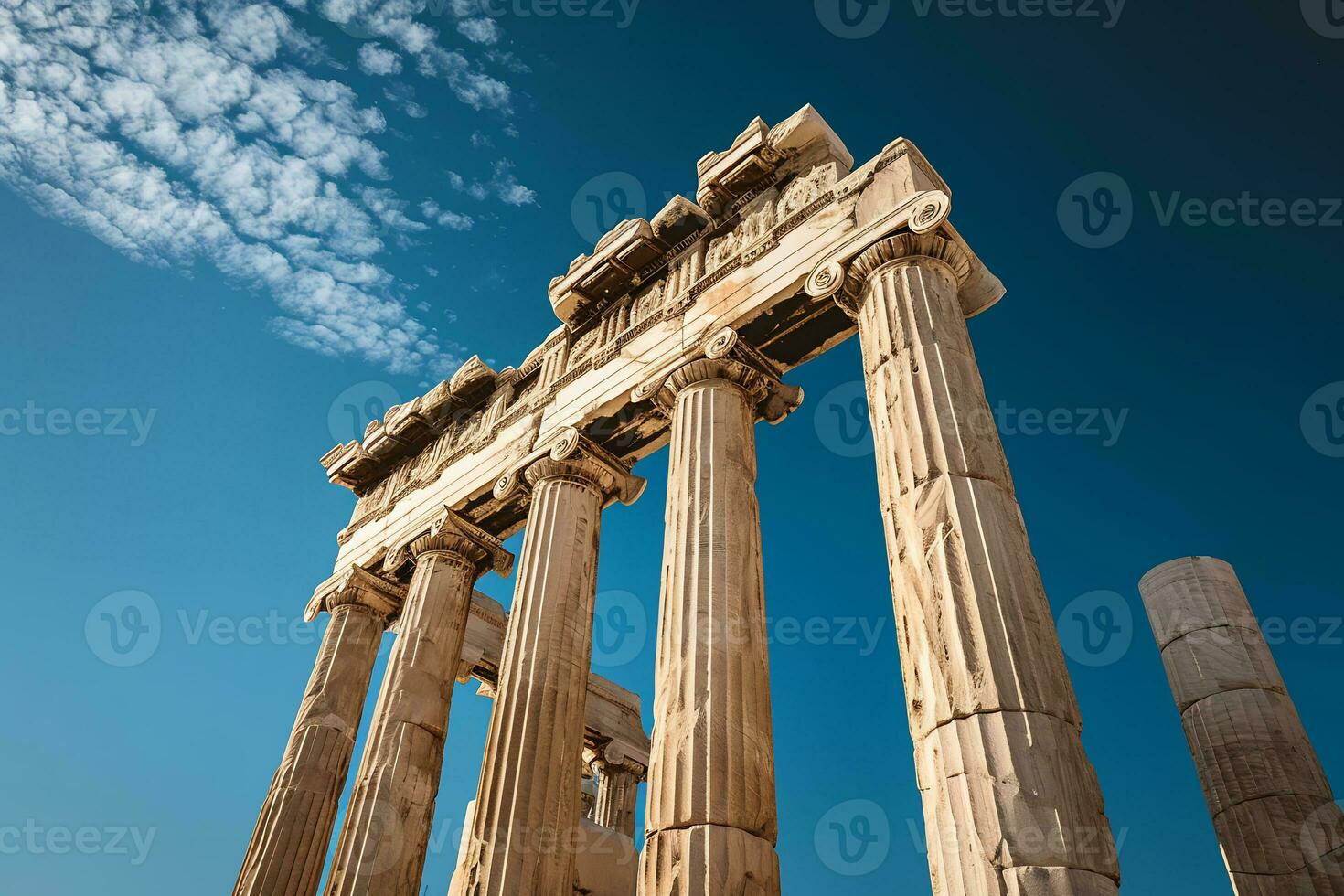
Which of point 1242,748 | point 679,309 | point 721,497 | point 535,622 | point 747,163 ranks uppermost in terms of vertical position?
point 747,163

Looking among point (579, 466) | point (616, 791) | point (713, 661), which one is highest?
point (579, 466)

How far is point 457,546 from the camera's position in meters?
18.3

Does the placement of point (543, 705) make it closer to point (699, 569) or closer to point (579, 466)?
point (699, 569)

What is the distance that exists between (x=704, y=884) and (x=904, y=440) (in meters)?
5.33

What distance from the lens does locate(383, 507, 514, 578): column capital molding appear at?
18281mm

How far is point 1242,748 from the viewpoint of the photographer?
15.0 metres

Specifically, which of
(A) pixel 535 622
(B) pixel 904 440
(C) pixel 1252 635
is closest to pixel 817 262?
(B) pixel 904 440

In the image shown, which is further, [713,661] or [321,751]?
[321,751]

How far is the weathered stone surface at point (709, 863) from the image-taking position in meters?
8.38

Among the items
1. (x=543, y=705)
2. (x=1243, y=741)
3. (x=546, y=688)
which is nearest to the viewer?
(x=543, y=705)

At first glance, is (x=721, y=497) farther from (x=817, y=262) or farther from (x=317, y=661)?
(x=317, y=661)


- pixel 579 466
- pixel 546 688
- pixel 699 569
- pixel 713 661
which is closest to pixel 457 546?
pixel 579 466

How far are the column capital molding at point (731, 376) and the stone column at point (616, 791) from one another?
14.9 m

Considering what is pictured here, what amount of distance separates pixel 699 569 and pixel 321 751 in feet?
36.0
